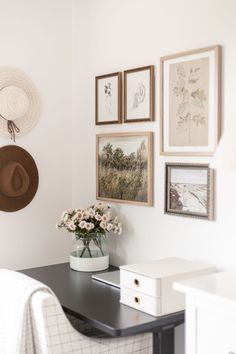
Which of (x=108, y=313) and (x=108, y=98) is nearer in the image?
(x=108, y=313)

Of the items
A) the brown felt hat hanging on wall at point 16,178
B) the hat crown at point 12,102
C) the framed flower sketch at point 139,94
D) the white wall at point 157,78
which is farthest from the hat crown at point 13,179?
the framed flower sketch at point 139,94

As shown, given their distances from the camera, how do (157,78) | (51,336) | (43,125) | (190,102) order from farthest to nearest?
(43,125), (157,78), (190,102), (51,336)

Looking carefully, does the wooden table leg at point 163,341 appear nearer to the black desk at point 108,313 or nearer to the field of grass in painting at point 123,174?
the black desk at point 108,313

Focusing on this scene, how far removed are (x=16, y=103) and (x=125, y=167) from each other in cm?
69

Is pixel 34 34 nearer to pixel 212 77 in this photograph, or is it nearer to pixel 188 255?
pixel 212 77

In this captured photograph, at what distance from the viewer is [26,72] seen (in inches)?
111

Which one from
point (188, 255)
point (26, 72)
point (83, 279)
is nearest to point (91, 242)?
point (83, 279)

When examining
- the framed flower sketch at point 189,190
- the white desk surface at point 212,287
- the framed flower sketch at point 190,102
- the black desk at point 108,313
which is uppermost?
the framed flower sketch at point 190,102

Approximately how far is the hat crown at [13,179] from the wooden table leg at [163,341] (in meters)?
1.19

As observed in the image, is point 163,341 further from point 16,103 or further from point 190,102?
point 16,103

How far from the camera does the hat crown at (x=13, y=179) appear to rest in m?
2.73

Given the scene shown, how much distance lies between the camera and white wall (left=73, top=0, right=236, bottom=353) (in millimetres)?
2145

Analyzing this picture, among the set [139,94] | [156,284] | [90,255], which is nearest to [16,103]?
[139,94]

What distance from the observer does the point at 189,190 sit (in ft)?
7.57
